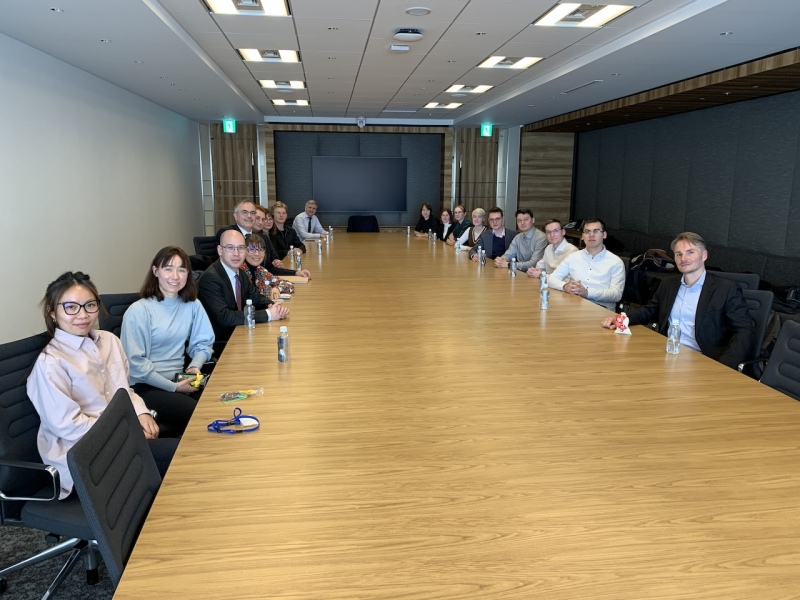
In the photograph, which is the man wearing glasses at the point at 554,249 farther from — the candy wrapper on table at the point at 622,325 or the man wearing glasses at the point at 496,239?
the candy wrapper on table at the point at 622,325

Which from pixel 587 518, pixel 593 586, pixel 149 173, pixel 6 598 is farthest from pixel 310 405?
pixel 149 173

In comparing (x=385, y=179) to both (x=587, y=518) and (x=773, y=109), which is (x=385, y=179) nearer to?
(x=773, y=109)

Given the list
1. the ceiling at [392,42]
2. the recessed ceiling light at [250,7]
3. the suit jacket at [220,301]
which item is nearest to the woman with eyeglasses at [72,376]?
the suit jacket at [220,301]

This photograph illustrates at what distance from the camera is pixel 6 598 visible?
2469mm

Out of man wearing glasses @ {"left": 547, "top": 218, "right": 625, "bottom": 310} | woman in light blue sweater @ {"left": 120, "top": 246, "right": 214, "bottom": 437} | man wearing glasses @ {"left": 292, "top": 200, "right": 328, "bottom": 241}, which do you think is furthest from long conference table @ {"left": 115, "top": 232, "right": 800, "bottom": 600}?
man wearing glasses @ {"left": 292, "top": 200, "right": 328, "bottom": 241}

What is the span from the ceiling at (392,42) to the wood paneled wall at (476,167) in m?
4.80

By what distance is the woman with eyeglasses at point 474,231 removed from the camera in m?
8.80

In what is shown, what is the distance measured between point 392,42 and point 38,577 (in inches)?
211

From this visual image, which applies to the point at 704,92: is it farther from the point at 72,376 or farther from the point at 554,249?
the point at 72,376

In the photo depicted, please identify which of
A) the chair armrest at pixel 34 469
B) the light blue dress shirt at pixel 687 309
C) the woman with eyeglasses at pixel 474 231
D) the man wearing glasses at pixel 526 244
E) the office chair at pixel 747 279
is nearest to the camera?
the chair armrest at pixel 34 469

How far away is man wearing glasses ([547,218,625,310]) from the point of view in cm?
522

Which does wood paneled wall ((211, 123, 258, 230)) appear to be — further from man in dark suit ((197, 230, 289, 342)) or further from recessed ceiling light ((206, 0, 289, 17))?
man in dark suit ((197, 230, 289, 342))

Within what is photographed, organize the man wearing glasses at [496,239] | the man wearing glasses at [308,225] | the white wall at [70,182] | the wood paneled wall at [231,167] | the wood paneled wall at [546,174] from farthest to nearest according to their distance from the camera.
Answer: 1. the wood paneled wall at [546,174]
2. the wood paneled wall at [231,167]
3. the man wearing glasses at [308,225]
4. the man wearing glasses at [496,239]
5. the white wall at [70,182]

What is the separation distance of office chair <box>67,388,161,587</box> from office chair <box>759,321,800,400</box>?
2.80 m
